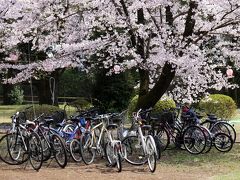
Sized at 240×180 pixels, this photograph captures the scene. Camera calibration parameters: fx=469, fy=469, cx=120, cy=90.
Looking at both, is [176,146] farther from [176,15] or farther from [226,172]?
[176,15]

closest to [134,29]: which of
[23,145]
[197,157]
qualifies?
[197,157]

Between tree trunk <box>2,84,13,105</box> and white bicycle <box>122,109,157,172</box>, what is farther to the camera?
tree trunk <box>2,84,13,105</box>

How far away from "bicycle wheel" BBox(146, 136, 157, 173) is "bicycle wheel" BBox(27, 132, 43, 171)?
1845 mm

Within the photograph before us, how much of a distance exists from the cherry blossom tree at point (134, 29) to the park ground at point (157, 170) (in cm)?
203

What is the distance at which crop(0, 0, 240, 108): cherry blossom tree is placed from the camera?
31.6 feet

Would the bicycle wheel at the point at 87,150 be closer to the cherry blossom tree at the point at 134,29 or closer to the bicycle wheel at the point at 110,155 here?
the bicycle wheel at the point at 110,155

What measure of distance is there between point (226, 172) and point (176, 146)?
223 centimetres

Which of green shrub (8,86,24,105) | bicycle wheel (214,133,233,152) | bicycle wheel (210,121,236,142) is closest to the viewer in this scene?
bicycle wheel (214,133,233,152)

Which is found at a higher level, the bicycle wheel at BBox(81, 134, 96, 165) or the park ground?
the bicycle wheel at BBox(81, 134, 96, 165)

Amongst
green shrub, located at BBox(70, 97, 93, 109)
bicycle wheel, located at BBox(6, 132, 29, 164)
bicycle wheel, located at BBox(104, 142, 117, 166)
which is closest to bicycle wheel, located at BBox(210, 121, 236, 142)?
bicycle wheel, located at BBox(104, 142, 117, 166)

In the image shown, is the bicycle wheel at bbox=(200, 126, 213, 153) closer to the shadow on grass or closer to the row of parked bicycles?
the row of parked bicycles

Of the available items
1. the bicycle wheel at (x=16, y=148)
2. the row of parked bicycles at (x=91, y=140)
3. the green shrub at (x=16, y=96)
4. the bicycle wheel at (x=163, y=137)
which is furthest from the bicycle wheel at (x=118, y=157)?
the green shrub at (x=16, y=96)

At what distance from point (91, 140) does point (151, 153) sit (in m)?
1.31

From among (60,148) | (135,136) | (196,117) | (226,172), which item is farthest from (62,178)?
(196,117)
